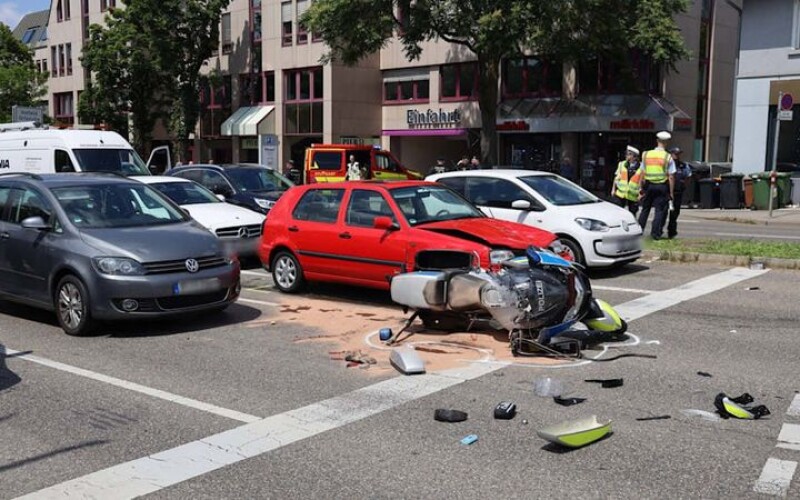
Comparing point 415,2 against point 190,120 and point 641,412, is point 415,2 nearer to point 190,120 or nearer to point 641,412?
point 190,120

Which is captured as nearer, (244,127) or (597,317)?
(597,317)

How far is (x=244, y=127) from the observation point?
143ft

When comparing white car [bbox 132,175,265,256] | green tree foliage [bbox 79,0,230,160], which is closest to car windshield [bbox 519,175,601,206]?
white car [bbox 132,175,265,256]

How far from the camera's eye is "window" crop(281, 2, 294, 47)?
4197 centimetres

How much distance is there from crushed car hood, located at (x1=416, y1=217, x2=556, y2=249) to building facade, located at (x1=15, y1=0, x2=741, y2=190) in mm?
23848

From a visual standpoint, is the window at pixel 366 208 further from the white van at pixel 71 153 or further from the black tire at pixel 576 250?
the white van at pixel 71 153

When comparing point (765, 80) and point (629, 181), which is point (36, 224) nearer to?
point (629, 181)

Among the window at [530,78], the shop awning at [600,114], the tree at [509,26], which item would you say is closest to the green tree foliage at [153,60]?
the tree at [509,26]

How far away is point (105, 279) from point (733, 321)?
6.55 m

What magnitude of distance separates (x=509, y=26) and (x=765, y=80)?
8.42 metres

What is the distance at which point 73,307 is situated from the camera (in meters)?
8.31

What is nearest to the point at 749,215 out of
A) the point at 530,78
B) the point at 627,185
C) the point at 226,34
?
the point at 627,185

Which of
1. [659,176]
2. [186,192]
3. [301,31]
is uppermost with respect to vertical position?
[301,31]

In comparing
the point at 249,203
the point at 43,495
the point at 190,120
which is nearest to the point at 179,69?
the point at 190,120
